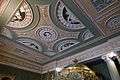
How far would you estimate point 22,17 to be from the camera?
187 inches

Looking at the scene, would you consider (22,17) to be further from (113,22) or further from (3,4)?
(113,22)

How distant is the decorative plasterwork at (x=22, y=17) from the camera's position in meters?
4.32

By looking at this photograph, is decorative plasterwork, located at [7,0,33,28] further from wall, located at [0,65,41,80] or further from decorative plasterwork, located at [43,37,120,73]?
decorative plasterwork, located at [43,37,120,73]

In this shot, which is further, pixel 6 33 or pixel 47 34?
pixel 47 34

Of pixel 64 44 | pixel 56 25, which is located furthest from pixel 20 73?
pixel 56 25

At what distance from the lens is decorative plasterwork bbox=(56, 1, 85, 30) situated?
439cm

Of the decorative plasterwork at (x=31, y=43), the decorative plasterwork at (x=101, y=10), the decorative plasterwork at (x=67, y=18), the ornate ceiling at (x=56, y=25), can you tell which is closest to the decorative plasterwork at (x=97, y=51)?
the ornate ceiling at (x=56, y=25)

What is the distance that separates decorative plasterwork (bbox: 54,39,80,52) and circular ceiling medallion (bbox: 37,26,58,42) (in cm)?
56

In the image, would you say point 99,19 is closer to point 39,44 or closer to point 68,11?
point 68,11

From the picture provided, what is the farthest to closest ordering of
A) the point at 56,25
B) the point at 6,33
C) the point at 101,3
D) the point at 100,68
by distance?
the point at 100,68 < the point at 6,33 < the point at 56,25 < the point at 101,3

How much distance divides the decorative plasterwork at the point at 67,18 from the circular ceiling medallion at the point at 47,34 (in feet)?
2.56

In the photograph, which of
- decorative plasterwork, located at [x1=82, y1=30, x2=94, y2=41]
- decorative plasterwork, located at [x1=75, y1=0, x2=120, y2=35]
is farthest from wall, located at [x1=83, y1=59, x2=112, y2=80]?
decorative plasterwork, located at [x1=75, y1=0, x2=120, y2=35]

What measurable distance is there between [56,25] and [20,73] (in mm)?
4716

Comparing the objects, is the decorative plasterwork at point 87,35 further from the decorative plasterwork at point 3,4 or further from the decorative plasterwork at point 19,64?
the decorative plasterwork at point 19,64
